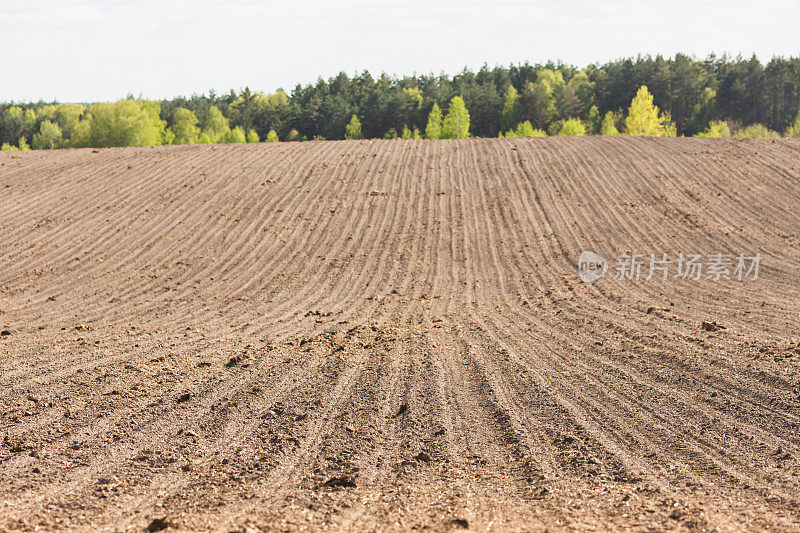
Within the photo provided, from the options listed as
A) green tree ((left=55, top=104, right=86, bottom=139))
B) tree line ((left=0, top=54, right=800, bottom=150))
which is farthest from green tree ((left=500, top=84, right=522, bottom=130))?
green tree ((left=55, top=104, right=86, bottom=139))

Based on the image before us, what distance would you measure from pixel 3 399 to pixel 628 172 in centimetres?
2335

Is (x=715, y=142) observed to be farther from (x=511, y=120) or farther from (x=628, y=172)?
(x=511, y=120)

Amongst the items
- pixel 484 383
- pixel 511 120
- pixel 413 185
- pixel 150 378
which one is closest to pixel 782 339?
pixel 484 383

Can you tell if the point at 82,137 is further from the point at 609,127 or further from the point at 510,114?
the point at 609,127

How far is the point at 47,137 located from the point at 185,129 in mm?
18420

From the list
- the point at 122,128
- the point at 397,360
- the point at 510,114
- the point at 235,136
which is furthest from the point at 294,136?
Result: the point at 397,360

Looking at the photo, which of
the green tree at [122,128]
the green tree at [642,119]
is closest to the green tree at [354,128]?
the green tree at [122,128]

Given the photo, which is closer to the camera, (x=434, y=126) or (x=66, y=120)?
(x=434, y=126)

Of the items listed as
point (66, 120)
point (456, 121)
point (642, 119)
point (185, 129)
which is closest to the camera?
point (642, 119)

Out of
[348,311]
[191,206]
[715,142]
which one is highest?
[715,142]

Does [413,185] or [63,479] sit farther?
[413,185]

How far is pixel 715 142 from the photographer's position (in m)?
28.5

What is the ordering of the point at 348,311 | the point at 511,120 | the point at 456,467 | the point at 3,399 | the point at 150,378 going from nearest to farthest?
1. the point at 456,467
2. the point at 3,399
3. the point at 150,378
4. the point at 348,311
5. the point at 511,120

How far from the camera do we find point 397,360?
891 cm
